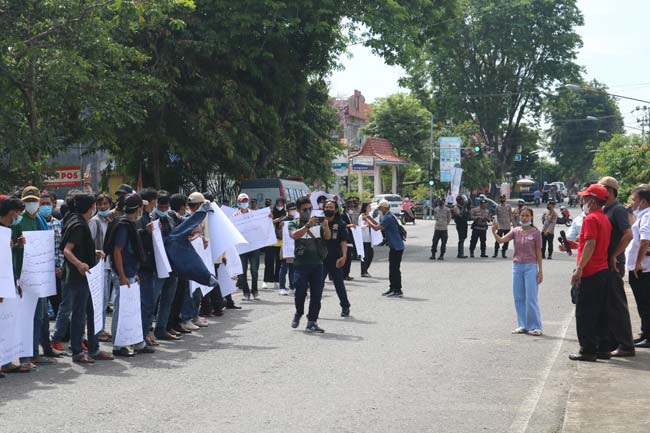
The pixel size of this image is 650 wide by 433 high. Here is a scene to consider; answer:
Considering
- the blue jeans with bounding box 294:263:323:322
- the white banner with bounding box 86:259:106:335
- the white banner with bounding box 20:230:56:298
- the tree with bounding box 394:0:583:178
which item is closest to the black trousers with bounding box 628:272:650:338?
the blue jeans with bounding box 294:263:323:322

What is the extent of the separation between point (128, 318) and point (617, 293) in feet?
17.2

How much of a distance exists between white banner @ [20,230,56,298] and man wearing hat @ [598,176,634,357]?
5.87 meters

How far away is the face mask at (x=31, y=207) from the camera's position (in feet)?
36.2

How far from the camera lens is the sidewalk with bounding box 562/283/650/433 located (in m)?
7.24

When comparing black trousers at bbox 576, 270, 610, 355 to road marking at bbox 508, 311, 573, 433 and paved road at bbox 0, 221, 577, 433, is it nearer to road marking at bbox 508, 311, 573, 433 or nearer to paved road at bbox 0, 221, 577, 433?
paved road at bbox 0, 221, 577, 433

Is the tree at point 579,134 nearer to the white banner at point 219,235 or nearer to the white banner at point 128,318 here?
the white banner at point 219,235

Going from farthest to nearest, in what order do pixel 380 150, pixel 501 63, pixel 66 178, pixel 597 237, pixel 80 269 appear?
1. pixel 380 150
2. pixel 501 63
3. pixel 66 178
4. pixel 597 237
5. pixel 80 269

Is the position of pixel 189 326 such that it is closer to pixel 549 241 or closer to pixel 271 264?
pixel 271 264

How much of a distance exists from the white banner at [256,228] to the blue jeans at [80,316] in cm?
678

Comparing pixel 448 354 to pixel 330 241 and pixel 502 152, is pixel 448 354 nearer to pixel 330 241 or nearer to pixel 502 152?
pixel 330 241

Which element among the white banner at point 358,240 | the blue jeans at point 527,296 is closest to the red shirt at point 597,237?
the blue jeans at point 527,296

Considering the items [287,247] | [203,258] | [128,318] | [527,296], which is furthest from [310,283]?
[287,247]

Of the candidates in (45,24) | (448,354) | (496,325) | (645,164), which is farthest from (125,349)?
(645,164)

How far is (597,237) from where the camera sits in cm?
1028
